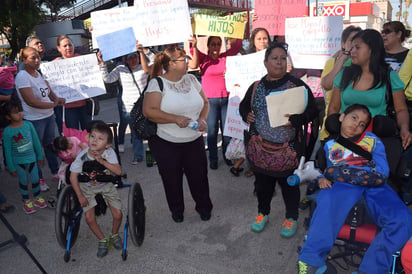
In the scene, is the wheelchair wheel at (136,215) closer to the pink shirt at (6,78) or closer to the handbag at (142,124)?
the handbag at (142,124)

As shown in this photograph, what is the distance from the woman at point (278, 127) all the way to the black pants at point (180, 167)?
2.01 ft

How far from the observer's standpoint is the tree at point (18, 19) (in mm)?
21353

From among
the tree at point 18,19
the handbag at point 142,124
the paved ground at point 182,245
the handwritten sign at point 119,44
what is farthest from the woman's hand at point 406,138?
the tree at point 18,19

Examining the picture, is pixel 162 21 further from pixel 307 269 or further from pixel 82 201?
pixel 307 269

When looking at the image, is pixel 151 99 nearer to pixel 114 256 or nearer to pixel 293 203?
pixel 114 256

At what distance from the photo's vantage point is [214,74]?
15.4 feet

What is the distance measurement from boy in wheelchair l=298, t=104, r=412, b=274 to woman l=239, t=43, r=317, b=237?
17.4 inches

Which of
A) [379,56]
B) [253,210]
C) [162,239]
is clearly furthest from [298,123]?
[162,239]

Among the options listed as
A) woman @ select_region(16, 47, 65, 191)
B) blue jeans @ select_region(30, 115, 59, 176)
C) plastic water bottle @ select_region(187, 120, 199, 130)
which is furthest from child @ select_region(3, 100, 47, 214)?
plastic water bottle @ select_region(187, 120, 199, 130)

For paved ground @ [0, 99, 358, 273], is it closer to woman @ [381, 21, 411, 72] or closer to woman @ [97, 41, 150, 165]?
woman @ [97, 41, 150, 165]

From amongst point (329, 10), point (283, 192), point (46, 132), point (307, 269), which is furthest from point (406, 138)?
point (329, 10)

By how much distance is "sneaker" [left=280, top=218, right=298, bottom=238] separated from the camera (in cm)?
322

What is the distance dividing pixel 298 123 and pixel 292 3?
8.87ft

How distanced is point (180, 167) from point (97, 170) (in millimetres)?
932
